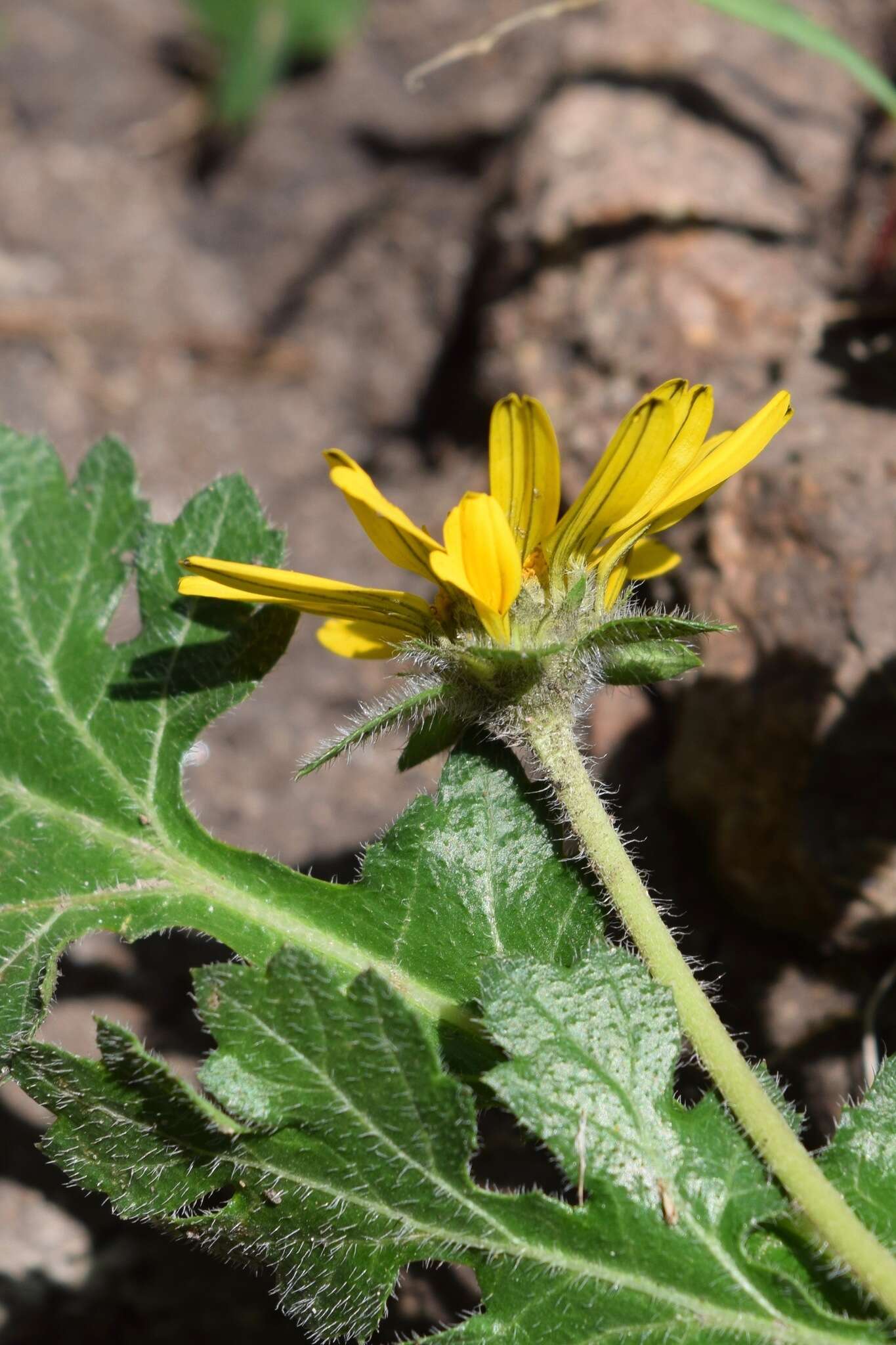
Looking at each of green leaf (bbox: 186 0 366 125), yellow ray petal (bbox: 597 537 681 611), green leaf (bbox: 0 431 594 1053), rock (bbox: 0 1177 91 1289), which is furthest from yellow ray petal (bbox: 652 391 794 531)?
green leaf (bbox: 186 0 366 125)

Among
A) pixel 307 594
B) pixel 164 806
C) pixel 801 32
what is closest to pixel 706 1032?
pixel 307 594

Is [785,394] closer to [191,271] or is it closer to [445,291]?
[445,291]

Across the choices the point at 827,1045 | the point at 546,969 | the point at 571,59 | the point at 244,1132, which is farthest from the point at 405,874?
the point at 571,59

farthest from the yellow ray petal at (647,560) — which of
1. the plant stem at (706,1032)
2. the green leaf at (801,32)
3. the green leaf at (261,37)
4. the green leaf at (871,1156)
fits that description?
the green leaf at (261,37)

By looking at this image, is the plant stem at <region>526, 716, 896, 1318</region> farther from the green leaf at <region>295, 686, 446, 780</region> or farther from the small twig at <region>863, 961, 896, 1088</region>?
the small twig at <region>863, 961, 896, 1088</region>

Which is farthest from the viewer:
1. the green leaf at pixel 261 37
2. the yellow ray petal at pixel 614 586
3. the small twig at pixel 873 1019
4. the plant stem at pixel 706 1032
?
the green leaf at pixel 261 37

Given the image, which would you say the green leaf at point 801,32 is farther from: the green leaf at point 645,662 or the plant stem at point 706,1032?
the plant stem at point 706,1032

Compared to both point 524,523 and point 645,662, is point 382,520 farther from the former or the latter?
point 645,662
